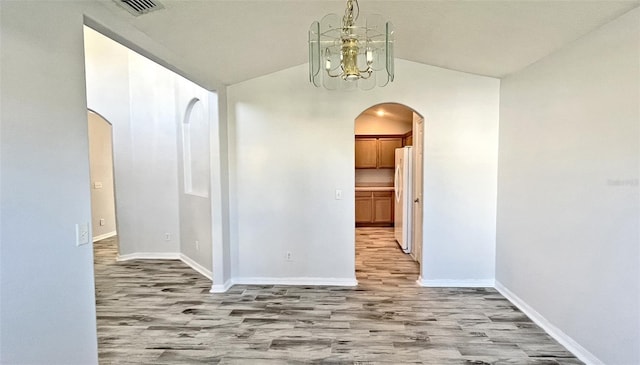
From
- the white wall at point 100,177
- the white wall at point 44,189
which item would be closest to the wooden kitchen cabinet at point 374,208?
the white wall at point 100,177

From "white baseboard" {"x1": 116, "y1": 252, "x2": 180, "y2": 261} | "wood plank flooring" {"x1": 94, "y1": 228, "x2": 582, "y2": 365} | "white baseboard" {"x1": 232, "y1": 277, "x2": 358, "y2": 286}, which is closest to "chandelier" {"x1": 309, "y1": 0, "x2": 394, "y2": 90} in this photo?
"wood plank flooring" {"x1": 94, "y1": 228, "x2": 582, "y2": 365}

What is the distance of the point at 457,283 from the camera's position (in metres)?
4.12

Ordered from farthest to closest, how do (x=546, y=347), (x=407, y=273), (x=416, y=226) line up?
(x=416, y=226), (x=407, y=273), (x=546, y=347)

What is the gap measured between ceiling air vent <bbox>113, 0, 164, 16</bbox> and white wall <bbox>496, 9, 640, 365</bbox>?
119 inches

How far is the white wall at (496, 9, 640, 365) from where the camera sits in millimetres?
2158

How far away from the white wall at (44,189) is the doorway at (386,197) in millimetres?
3210

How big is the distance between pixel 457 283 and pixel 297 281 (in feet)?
6.35

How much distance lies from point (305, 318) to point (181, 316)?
3.97ft

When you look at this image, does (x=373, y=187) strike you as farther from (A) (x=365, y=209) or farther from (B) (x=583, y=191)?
(B) (x=583, y=191)

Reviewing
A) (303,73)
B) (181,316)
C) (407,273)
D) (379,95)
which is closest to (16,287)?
(181,316)

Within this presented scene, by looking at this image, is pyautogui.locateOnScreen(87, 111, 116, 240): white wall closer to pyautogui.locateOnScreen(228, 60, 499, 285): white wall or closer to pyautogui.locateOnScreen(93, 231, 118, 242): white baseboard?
pyautogui.locateOnScreen(93, 231, 118, 242): white baseboard

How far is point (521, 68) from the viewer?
347 centimetres

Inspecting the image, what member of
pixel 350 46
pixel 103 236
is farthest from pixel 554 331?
pixel 103 236

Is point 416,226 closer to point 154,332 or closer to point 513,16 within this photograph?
point 513,16
